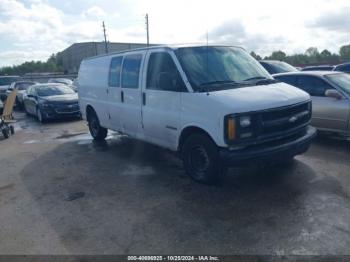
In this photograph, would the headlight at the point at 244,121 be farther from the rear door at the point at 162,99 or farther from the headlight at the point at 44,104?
the headlight at the point at 44,104

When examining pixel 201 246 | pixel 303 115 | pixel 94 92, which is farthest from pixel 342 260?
pixel 94 92

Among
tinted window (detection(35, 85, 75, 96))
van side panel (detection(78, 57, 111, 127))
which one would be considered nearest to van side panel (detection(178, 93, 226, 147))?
van side panel (detection(78, 57, 111, 127))

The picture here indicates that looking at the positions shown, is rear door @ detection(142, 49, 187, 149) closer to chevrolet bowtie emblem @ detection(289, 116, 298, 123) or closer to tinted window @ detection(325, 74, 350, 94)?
chevrolet bowtie emblem @ detection(289, 116, 298, 123)

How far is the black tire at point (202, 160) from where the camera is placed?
4875mm

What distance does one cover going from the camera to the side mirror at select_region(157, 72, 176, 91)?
17.7 feet

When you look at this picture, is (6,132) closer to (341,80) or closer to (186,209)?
(186,209)

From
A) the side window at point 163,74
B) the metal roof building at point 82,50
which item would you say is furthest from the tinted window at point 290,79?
the metal roof building at point 82,50

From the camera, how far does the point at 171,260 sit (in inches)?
132

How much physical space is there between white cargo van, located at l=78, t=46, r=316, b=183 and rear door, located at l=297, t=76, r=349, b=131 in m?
1.91

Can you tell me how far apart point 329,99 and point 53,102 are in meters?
10.0

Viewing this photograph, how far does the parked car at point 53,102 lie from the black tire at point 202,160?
8.90 metres

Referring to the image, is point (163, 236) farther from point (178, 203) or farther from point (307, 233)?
point (307, 233)

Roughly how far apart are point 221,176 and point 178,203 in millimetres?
826

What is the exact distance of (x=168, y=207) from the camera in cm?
458
